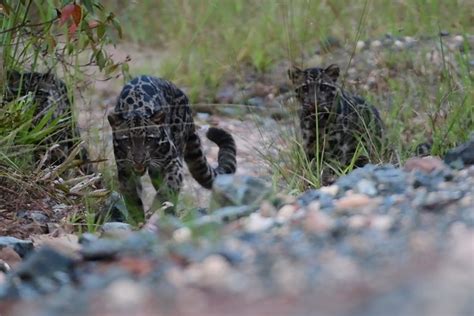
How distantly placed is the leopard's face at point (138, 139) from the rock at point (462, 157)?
8.08 ft

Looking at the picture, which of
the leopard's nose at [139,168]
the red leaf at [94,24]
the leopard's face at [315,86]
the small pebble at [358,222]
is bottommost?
the leopard's nose at [139,168]

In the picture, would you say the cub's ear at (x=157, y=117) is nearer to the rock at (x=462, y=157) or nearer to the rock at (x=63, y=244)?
the rock at (x=63, y=244)

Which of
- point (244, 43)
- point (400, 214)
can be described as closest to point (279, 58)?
point (244, 43)

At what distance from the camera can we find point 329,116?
8.23 metres

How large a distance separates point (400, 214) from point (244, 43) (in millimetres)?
7622

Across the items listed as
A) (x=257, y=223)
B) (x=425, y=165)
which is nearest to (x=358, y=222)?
(x=257, y=223)

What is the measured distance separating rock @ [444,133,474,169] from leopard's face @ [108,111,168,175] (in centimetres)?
246

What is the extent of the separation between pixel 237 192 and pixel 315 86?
298 cm

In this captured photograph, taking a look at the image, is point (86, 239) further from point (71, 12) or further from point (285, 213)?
point (71, 12)

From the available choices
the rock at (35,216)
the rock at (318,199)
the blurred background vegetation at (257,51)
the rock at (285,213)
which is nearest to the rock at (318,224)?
the rock at (285,213)

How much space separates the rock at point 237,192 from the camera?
17.4 feet

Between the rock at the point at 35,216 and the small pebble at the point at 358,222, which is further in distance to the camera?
the rock at the point at 35,216

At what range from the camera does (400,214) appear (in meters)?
4.61

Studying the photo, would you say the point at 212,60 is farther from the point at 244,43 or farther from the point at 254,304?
the point at 254,304
